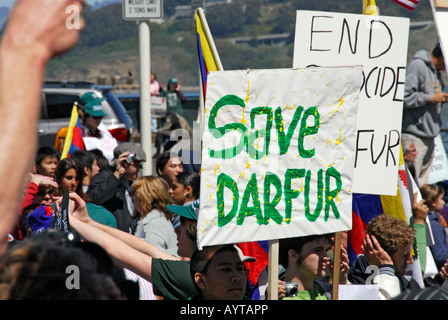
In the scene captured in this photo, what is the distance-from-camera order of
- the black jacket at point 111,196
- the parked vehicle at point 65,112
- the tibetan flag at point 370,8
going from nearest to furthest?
the tibetan flag at point 370,8 → the black jacket at point 111,196 → the parked vehicle at point 65,112

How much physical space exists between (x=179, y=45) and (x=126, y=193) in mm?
159436

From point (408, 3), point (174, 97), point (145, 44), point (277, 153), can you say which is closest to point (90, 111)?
point (145, 44)

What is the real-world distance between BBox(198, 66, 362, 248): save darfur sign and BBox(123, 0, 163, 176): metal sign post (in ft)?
13.5

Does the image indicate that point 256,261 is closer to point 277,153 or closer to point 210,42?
point 277,153

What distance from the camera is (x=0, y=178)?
910 mm

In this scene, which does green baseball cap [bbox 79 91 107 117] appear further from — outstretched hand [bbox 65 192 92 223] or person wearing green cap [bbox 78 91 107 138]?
outstretched hand [bbox 65 192 92 223]

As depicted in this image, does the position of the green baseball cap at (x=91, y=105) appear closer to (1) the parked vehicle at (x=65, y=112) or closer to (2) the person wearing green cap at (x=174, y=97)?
(1) the parked vehicle at (x=65, y=112)

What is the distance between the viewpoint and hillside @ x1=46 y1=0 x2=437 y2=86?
140m

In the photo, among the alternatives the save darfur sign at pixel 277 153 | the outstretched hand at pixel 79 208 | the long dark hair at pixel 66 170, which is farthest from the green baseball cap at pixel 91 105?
the save darfur sign at pixel 277 153

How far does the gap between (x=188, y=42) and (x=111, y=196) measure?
16246 centimetres

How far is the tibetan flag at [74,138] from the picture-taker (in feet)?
22.6

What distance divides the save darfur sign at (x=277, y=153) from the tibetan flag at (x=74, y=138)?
3791 millimetres

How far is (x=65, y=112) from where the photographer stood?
39.1ft
